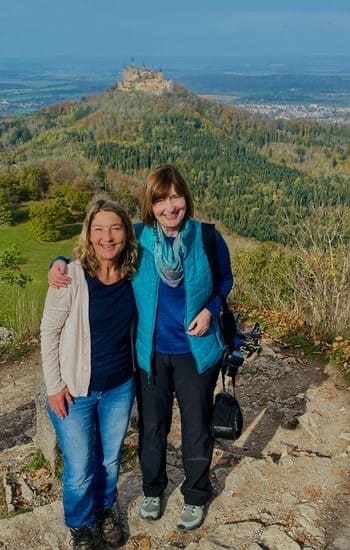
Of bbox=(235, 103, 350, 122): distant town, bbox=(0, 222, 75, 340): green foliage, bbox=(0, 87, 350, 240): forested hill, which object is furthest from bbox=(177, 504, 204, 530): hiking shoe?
bbox=(235, 103, 350, 122): distant town

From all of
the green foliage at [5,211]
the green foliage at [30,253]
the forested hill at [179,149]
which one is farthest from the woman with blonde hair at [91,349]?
the green foliage at [5,211]

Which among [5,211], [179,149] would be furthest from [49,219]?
[179,149]

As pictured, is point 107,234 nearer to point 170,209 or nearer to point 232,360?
point 170,209

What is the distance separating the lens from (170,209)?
2.61 meters

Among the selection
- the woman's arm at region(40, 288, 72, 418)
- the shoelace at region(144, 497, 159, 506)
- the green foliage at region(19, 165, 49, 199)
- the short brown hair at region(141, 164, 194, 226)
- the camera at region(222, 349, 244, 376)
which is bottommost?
the green foliage at region(19, 165, 49, 199)

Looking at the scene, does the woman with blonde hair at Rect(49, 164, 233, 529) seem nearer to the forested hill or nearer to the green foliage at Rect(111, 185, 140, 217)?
the green foliage at Rect(111, 185, 140, 217)

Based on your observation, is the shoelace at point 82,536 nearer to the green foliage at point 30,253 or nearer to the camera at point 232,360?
the camera at point 232,360

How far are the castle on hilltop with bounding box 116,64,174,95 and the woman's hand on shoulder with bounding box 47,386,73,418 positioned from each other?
95.6 metres

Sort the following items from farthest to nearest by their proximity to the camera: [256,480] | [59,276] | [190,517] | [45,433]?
[45,433] → [256,480] → [190,517] → [59,276]

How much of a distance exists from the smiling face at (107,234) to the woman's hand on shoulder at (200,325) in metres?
0.49

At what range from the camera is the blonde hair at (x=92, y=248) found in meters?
2.56

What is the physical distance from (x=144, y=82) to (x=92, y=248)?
102310 millimetres

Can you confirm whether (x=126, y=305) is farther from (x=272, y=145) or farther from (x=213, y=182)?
(x=272, y=145)

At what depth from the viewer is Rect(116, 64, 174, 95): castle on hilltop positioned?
95625 millimetres
